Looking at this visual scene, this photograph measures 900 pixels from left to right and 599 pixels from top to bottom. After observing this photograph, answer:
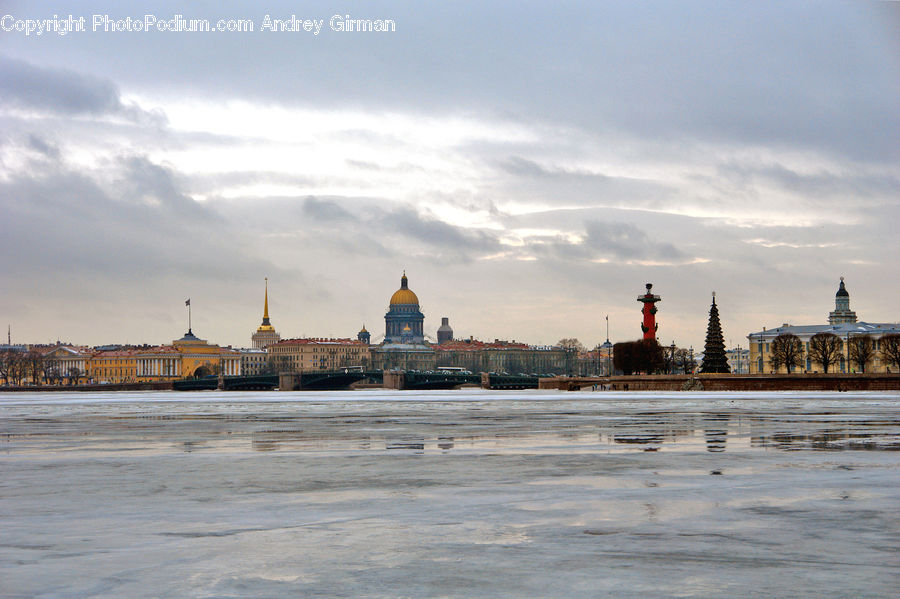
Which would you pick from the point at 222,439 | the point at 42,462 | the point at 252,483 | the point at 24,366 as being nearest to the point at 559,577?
the point at 252,483

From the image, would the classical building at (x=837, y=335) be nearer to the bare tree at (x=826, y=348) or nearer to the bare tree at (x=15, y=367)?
the bare tree at (x=826, y=348)

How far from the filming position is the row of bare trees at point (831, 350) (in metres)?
116

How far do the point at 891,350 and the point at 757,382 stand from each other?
44.6 m

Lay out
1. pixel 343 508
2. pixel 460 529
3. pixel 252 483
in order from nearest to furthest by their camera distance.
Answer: pixel 460 529 < pixel 343 508 < pixel 252 483

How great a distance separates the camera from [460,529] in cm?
991

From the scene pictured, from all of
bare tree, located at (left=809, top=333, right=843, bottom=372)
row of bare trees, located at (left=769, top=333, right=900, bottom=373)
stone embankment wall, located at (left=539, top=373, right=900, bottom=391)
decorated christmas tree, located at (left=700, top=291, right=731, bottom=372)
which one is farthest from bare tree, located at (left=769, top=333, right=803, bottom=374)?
stone embankment wall, located at (left=539, top=373, right=900, bottom=391)

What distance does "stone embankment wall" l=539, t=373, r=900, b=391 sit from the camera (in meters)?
72.8

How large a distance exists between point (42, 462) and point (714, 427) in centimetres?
1498

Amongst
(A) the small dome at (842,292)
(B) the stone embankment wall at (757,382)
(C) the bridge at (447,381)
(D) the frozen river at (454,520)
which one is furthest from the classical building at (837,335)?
(D) the frozen river at (454,520)

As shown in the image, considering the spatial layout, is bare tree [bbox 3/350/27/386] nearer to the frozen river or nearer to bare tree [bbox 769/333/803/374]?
bare tree [bbox 769/333/803/374]

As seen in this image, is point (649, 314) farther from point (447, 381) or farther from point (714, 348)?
point (714, 348)

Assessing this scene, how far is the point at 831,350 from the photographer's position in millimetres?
122875

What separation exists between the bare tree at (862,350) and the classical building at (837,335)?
163 cm

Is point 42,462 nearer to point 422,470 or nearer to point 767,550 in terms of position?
point 422,470
